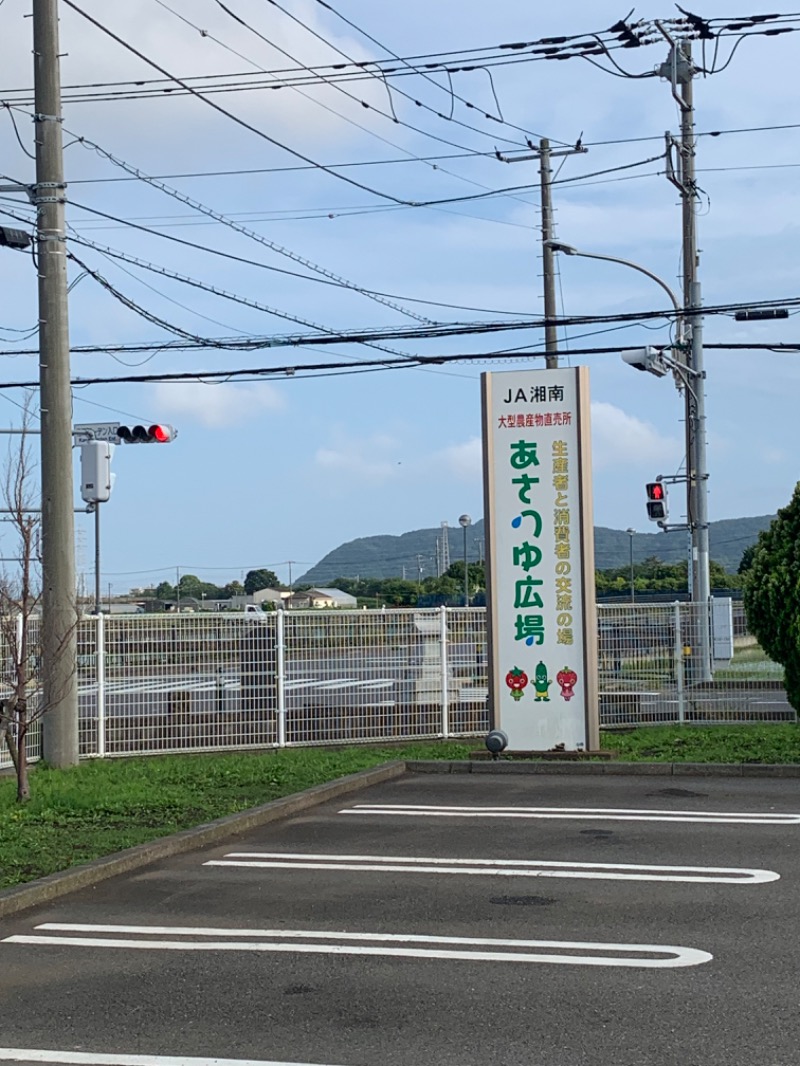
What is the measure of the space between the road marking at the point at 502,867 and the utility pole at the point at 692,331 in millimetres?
14132

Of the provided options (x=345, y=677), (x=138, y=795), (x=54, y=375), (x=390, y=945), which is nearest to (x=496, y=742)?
(x=345, y=677)

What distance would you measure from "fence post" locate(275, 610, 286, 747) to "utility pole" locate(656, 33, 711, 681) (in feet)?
28.5

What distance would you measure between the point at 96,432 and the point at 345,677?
673cm

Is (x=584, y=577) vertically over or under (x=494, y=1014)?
over

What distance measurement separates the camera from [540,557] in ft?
50.3

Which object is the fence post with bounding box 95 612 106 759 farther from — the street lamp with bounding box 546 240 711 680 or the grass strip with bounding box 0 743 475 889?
the street lamp with bounding box 546 240 711 680

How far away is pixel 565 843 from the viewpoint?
34.0 feet

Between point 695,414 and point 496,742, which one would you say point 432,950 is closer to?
point 496,742

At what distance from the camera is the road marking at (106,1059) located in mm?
5402

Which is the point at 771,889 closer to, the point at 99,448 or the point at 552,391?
the point at 552,391

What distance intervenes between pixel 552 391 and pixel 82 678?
6.58 m

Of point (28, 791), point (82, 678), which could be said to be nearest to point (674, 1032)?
point (28, 791)

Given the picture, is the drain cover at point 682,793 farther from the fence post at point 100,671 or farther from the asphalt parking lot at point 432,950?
the fence post at point 100,671

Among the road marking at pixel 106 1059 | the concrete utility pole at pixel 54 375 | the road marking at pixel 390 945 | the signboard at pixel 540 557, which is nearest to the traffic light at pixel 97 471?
the concrete utility pole at pixel 54 375
